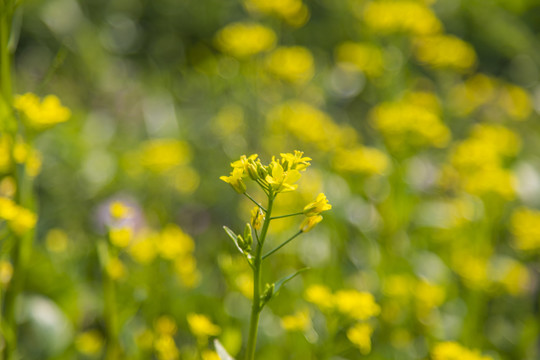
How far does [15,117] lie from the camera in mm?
929

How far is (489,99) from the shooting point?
108 inches

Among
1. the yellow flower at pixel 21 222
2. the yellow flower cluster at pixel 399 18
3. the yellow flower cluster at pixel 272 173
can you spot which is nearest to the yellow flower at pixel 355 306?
the yellow flower cluster at pixel 272 173

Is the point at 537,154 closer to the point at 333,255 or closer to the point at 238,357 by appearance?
the point at 333,255

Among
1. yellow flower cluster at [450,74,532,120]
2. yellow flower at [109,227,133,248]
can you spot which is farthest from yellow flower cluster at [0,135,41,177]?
yellow flower cluster at [450,74,532,120]

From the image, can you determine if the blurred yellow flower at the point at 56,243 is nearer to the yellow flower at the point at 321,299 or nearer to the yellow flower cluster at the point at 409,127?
the yellow flower at the point at 321,299

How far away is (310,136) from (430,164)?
814 millimetres

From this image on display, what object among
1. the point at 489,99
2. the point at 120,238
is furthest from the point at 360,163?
the point at 489,99

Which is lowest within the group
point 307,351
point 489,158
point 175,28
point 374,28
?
point 175,28

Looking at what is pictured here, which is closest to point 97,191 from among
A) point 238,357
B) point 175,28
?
point 238,357

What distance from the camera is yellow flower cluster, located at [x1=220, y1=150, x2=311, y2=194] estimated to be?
2.24ft

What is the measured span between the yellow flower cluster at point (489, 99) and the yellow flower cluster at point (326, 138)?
587 mm

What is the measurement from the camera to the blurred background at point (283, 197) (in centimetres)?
118

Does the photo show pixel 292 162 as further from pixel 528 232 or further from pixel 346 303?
pixel 528 232

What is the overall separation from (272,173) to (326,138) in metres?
1.14
